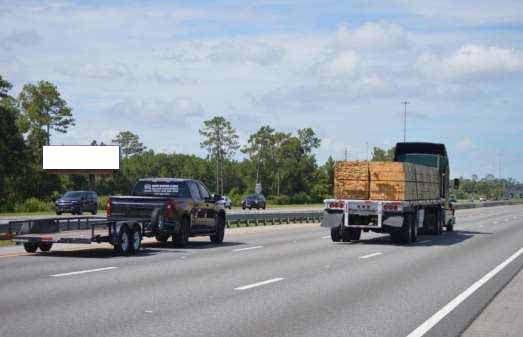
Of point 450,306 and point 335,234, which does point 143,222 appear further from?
point 450,306

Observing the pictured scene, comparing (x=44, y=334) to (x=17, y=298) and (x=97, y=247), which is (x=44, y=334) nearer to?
(x=17, y=298)

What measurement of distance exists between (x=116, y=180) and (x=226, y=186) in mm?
33020

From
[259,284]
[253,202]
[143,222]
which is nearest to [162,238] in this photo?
[143,222]

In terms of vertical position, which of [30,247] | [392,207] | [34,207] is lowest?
[30,247]

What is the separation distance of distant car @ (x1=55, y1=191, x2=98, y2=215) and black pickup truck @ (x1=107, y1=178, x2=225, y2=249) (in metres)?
29.6

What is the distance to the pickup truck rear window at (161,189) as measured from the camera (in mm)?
25844

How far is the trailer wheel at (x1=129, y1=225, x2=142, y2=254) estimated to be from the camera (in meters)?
22.5

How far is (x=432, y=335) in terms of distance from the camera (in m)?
10.7

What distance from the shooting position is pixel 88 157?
79625mm

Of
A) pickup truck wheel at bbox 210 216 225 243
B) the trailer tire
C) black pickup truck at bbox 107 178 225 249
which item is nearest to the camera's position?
black pickup truck at bbox 107 178 225 249

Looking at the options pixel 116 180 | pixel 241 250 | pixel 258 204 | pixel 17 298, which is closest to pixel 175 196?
pixel 241 250

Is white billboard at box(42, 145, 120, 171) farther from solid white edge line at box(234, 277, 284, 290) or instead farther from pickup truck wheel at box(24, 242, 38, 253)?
solid white edge line at box(234, 277, 284, 290)

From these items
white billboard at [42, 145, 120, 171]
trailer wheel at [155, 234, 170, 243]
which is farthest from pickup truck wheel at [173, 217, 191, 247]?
white billboard at [42, 145, 120, 171]

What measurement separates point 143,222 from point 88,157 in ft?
188
